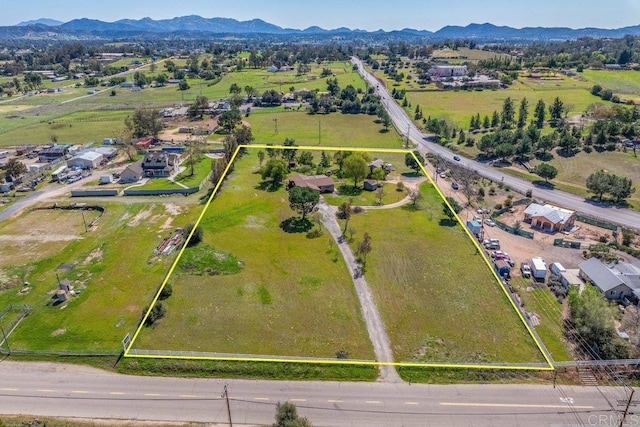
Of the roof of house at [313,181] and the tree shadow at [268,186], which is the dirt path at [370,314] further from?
the tree shadow at [268,186]

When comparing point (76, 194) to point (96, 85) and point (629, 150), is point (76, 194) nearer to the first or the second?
point (629, 150)

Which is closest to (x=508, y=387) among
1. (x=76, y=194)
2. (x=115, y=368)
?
(x=115, y=368)

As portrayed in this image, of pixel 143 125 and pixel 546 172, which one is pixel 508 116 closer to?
pixel 546 172

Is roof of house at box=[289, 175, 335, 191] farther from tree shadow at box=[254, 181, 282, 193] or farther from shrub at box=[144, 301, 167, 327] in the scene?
shrub at box=[144, 301, 167, 327]

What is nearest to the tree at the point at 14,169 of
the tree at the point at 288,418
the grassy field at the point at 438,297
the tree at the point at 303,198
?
the tree at the point at 303,198

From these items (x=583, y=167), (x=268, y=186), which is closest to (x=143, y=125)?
(x=268, y=186)

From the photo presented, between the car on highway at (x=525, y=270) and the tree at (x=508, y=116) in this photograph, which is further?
the tree at (x=508, y=116)
